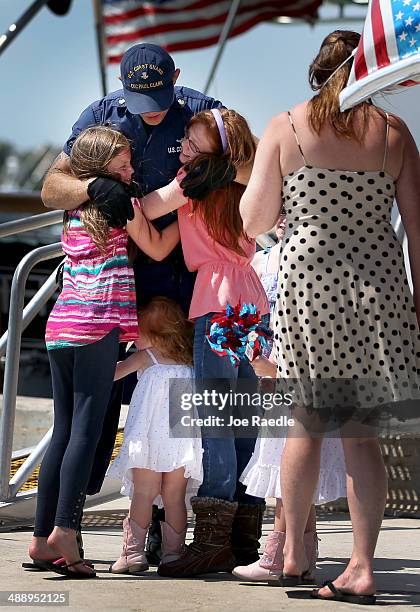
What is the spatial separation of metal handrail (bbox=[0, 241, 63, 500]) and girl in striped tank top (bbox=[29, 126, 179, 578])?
0.90m

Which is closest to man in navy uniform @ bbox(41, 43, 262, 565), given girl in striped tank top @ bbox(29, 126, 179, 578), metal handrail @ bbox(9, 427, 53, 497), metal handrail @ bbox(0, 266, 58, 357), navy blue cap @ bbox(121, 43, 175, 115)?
navy blue cap @ bbox(121, 43, 175, 115)

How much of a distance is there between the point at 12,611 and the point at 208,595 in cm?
56

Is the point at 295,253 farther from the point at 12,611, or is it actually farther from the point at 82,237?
the point at 12,611

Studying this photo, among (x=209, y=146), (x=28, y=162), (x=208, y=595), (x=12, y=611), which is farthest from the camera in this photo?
(x=28, y=162)

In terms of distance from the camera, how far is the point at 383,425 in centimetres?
337

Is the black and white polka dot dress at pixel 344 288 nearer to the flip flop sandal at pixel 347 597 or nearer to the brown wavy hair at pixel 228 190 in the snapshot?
the brown wavy hair at pixel 228 190

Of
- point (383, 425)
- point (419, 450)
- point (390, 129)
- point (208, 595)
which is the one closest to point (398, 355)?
point (383, 425)

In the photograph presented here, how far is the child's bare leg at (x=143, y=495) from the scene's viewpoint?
3.91 m

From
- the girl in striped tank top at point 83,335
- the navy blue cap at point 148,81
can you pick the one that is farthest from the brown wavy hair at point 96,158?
the navy blue cap at point 148,81

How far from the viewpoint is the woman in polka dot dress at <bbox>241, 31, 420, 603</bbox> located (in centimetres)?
335

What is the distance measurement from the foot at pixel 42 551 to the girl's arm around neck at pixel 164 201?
3.31 ft

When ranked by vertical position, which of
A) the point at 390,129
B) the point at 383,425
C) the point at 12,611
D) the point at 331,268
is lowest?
the point at 12,611

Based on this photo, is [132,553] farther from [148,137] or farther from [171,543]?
[148,137]

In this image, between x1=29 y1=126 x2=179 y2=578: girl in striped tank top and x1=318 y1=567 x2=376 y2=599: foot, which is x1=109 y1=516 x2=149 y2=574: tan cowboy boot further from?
x1=318 y1=567 x2=376 y2=599: foot
